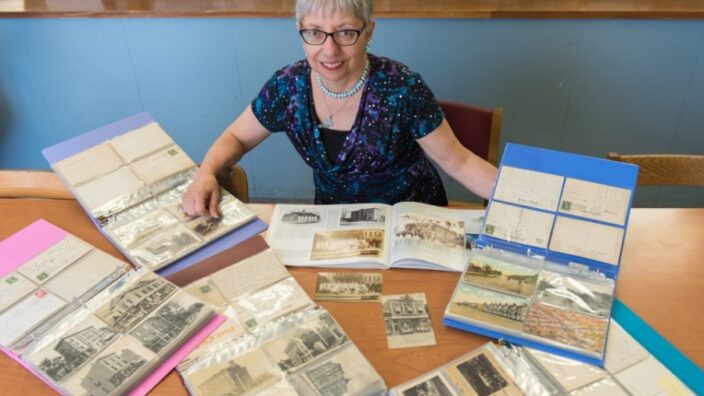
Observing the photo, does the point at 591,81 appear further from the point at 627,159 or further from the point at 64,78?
the point at 64,78

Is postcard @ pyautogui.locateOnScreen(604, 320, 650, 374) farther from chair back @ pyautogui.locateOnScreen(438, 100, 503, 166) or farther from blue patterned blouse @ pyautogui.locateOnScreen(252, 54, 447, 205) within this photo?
chair back @ pyautogui.locateOnScreen(438, 100, 503, 166)

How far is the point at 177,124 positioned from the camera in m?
2.57

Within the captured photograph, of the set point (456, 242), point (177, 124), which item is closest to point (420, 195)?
point (456, 242)

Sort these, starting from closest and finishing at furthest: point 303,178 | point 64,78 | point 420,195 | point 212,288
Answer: point 212,288, point 420,195, point 64,78, point 303,178

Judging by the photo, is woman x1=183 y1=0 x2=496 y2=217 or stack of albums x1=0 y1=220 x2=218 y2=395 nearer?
Result: stack of albums x1=0 y1=220 x2=218 y2=395

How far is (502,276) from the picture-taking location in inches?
42.4

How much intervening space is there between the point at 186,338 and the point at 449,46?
1662 millimetres

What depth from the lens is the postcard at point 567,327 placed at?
0.94m

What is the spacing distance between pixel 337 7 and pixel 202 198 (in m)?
0.56

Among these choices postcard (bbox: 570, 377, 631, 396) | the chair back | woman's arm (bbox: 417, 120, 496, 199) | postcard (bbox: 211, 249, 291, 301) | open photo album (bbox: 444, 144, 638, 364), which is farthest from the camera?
the chair back

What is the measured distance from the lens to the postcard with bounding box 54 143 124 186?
4.39ft

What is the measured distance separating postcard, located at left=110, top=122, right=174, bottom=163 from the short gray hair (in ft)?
1.72

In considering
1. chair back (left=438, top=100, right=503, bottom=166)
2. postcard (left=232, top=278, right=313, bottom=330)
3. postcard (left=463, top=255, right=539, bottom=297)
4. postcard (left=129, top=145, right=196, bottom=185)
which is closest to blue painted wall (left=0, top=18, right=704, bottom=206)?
chair back (left=438, top=100, right=503, bottom=166)

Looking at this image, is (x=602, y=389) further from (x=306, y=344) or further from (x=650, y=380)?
(x=306, y=344)
